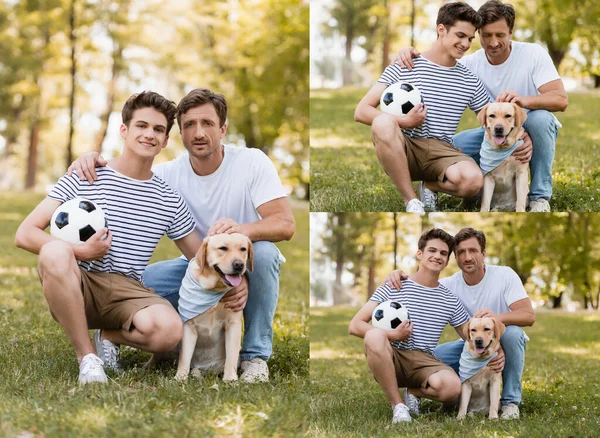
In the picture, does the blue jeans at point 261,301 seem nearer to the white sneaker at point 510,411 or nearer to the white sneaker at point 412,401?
the white sneaker at point 412,401

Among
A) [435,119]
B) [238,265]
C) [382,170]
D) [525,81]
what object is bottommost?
[238,265]

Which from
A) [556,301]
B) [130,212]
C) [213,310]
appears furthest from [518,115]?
[556,301]

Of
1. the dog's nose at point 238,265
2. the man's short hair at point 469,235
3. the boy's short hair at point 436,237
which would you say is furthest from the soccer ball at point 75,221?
the man's short hair at point 469,235

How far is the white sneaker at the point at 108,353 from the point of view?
4.91 metres

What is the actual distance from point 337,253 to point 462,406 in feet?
5.95

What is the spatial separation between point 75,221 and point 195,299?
899 millimetres

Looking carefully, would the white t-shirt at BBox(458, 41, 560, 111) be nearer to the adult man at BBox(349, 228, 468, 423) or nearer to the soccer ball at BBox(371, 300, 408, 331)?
the adult man at BBox(349, 228, 468, 423)

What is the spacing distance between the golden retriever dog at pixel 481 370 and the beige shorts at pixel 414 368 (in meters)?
0.17

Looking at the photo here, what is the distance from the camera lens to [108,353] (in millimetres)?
4941

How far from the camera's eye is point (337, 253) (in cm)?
641

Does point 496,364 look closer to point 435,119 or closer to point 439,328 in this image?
point 439,328

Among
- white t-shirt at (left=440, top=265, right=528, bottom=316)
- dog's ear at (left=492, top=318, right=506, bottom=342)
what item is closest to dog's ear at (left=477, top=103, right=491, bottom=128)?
white t-shirt at (left=440, top=265, right=528, bottom=316)

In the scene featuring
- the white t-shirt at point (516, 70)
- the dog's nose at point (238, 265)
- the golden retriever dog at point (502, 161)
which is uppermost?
the white t-shirt at point (516, 70)

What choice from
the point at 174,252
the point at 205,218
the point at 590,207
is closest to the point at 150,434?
the point at 205,218
